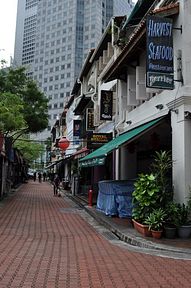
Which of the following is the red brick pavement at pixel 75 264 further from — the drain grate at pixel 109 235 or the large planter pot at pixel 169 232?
the large planter pot at pixel 169 232

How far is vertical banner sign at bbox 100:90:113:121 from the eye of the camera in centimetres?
2266

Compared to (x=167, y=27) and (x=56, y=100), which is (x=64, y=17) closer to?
(x=56, y=100)

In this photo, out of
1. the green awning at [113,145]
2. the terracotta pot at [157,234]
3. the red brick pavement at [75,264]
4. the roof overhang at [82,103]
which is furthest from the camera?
the roof overhang at [82,103]

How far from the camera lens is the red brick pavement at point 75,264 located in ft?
22.1

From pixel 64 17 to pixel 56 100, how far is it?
2914 centimetres

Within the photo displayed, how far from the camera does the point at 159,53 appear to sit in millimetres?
12211

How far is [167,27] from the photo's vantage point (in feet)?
40.8

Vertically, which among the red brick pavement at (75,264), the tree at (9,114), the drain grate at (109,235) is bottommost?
the red brick pavement at (75,264)

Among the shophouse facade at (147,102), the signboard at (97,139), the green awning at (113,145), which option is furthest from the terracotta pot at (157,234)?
the signboard at (97,139)

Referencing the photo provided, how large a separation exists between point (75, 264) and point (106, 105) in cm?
1556

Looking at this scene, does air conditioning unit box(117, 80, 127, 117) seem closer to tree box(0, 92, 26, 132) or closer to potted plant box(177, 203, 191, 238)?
tree box(0, 92, 26, 132)

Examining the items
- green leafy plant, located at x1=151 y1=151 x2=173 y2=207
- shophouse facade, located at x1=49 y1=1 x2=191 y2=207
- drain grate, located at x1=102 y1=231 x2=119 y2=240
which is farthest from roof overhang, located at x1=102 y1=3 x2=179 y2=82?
drain grate, located at x1=102 y1=231 x2=119 y2=240

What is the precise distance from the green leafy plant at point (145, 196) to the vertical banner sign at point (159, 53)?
280cm

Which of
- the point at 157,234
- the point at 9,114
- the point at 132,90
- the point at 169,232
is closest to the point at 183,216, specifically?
the point at 169,232
